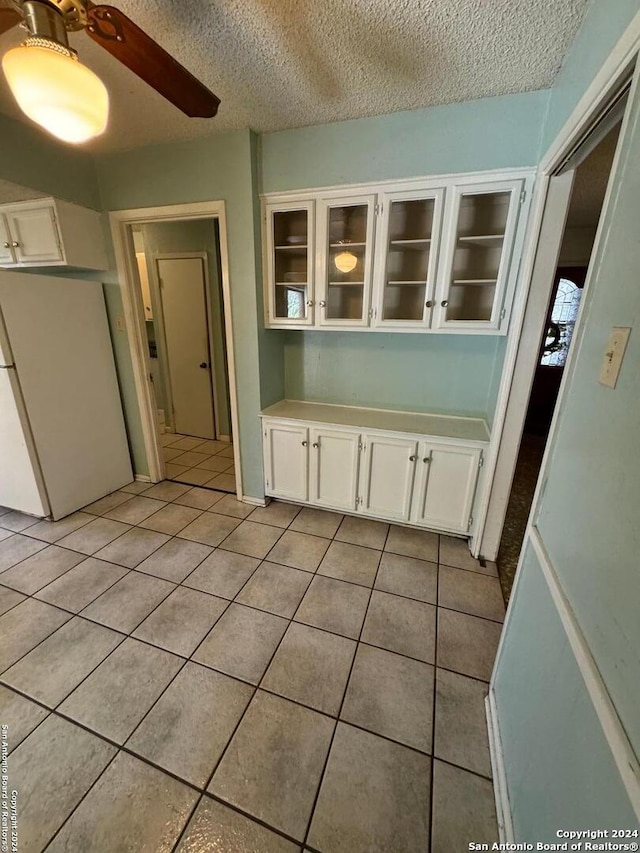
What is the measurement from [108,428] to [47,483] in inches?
23.8

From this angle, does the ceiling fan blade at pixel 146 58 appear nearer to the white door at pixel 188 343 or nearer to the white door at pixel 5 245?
the white door at pixel 5 245

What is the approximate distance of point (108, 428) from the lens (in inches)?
110

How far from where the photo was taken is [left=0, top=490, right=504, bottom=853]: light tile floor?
1019 millimetres

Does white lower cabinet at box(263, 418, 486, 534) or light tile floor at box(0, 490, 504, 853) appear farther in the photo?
white lower cabinet at box(263, 418, 486, 534)

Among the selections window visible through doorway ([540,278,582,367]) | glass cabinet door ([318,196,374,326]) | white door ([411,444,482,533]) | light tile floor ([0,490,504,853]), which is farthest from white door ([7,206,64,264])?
window visible through doorway ([540,278,582,367])

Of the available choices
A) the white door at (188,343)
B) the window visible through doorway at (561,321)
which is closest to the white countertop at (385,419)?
the white door at (188,343)

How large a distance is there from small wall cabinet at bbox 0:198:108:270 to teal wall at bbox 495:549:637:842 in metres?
3.19

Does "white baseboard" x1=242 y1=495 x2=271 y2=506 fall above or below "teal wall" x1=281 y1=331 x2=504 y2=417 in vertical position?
below

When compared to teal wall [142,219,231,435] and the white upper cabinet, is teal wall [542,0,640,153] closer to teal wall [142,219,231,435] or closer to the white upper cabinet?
the white upper cabinet

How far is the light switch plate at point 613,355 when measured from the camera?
73 cm

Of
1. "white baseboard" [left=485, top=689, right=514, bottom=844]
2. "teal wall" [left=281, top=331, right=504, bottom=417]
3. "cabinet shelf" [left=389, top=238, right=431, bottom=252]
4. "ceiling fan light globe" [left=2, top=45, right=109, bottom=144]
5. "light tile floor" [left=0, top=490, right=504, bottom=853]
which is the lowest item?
"light tile floor" [left=0, top=490, right=504, bottom=853]

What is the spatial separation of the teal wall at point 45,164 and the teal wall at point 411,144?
1342 mm

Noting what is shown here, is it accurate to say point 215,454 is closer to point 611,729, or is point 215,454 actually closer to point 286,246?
point 286,246

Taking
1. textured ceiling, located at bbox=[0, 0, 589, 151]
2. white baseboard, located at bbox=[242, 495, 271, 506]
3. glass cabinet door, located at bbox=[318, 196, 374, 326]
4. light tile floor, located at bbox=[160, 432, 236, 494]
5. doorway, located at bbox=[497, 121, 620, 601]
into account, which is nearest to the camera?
textured ceiling, located at bbox=[0, 0, 589, 151]
